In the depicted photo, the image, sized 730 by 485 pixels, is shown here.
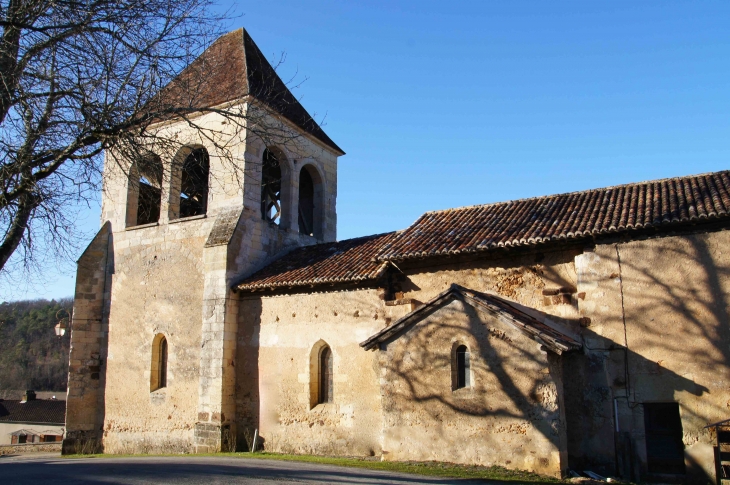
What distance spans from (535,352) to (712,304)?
2.89m

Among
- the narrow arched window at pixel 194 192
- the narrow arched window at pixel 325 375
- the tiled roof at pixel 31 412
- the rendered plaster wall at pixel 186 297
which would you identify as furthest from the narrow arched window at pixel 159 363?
the tiled roof at pixel 31 412

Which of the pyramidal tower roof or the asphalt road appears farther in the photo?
the pyramidal tower roof

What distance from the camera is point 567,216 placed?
1195 centimetres

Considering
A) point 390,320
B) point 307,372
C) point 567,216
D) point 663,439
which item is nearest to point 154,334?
point 307,372

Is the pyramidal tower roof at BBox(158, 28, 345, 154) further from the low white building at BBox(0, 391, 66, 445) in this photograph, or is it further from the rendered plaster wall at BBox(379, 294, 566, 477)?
the low white building at BBox(0, 391, 66, 445)

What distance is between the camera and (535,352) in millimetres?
10039

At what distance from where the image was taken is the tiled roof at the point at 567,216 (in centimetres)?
1048

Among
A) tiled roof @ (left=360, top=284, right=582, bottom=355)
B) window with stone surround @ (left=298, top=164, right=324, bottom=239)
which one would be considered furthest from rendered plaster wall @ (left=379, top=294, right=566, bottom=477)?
window with stone surround @ (left=298, top=164, right=324, bottom=239)

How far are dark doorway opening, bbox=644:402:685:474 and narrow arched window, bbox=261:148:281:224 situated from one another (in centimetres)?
1060

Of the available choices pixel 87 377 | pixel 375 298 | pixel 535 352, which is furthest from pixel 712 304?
pixel 87 377

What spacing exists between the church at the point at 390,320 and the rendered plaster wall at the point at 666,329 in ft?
0.10

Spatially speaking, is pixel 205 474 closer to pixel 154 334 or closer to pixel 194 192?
pixel 154 334

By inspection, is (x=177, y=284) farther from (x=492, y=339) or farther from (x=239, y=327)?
(x=492, y=339)

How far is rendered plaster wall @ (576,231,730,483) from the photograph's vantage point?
9797 millimetres
